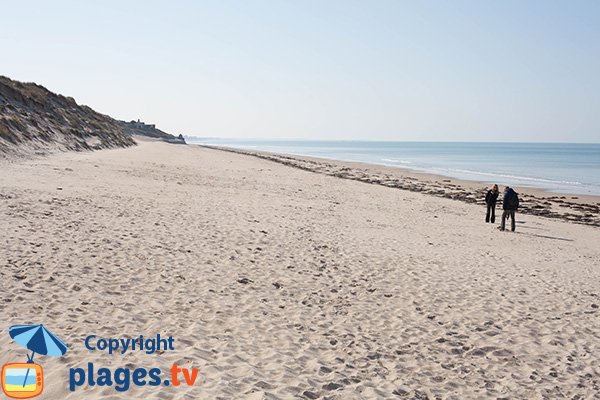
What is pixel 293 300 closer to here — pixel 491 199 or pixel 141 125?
pixel 491 199

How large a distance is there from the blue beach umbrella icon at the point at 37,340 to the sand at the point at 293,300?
4.7 inches

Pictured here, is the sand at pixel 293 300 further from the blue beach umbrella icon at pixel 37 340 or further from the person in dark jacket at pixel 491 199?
the person in dark jacket at pixel 491 199

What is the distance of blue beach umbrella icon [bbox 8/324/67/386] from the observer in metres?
5.73

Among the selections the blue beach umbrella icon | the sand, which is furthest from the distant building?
the blue beach umbrella icon

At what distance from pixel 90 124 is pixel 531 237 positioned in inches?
1961

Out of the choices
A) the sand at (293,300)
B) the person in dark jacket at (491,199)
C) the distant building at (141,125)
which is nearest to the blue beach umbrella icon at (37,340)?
the sand at (293,300)

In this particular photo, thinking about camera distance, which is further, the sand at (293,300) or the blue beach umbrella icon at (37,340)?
the sand at (293,300)

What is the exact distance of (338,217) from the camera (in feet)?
61.9

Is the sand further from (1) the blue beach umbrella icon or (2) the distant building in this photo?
(2) the distant building

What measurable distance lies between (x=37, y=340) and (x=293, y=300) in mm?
4456

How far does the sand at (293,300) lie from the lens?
6.23m

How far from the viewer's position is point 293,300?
8953mm

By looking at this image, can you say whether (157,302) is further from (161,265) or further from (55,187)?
(55,187)

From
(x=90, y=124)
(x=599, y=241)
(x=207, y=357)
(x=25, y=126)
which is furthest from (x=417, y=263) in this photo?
(x=90, y=124)
